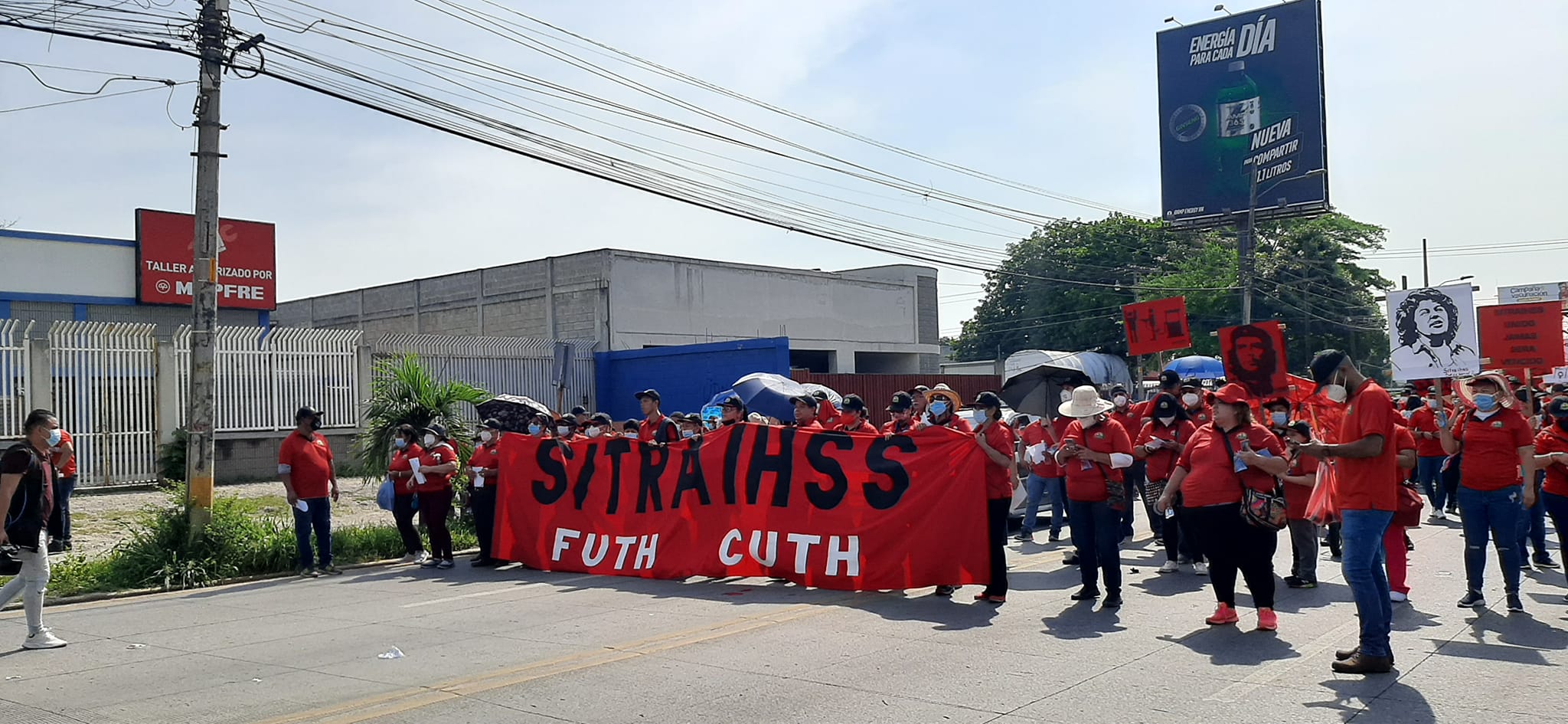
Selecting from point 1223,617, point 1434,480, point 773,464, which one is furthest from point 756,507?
point 1434,480

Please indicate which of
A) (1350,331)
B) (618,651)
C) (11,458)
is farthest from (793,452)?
(1350,331)

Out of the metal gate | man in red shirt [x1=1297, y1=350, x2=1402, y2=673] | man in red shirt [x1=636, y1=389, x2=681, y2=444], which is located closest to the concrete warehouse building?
the metal gate

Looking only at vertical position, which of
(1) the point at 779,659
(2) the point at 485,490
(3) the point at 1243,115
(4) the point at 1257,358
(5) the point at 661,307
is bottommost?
(1) the point at 779,659

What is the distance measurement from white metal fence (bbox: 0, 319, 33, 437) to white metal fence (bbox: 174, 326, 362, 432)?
2.20 meters

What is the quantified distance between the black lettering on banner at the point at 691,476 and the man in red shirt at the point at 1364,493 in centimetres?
613

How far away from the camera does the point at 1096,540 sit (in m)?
9.52

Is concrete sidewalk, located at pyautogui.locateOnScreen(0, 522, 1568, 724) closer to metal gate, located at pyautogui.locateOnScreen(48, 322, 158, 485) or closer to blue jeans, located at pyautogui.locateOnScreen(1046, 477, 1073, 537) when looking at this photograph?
blue jeans, located at pyautogui.locateOnScreen(1046, 477, 1073, 537)

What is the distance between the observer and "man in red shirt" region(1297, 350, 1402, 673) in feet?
22.3

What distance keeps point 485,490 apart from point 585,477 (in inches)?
56.1

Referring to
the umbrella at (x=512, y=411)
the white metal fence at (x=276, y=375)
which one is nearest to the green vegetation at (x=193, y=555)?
the umbrella at (x=512, y=411)

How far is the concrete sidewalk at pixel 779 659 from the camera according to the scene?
629 cm

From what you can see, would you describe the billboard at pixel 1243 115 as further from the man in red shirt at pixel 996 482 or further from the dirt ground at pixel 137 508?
the man in red shirt at pixel 996 482

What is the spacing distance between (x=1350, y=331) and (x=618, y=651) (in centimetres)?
5083

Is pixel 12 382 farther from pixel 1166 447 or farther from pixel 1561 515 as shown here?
pixel 1561 515
